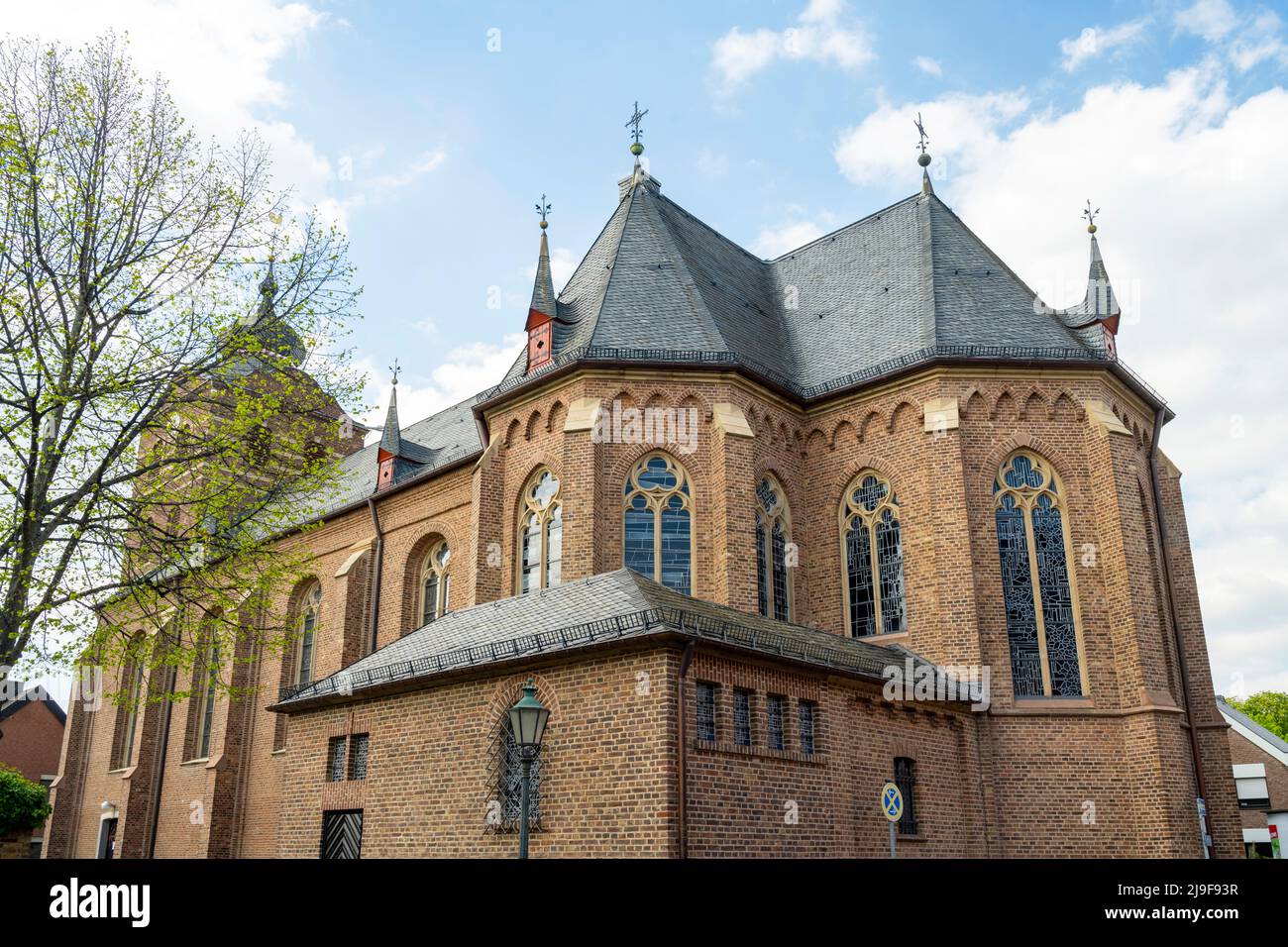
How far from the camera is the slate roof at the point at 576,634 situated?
1169 centimetres

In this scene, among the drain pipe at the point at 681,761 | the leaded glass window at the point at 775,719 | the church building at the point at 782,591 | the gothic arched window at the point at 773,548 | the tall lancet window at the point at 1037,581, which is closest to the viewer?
the drain pipe at the point at 681,761

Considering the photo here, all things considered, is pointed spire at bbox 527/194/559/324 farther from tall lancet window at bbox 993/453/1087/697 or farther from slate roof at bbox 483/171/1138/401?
tall lancet window at bbox 993/453/1087/697

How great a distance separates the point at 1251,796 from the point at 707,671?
37.7m

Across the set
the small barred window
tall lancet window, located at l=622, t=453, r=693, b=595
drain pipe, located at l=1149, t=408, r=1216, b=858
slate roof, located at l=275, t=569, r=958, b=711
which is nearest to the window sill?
slate roof, located at l=275, t=569, r=958, b=711

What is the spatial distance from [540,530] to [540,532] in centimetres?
4

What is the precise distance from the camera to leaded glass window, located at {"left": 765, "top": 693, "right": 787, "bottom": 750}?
1223 centimetres

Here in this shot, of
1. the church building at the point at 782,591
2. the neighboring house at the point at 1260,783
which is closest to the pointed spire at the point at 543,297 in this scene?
the church building at the point at 782,591

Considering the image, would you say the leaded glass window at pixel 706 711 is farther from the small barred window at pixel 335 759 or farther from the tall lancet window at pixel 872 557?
the tall lancet window at pixel 872 557

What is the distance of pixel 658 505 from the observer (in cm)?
1872

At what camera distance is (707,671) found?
11.6 m

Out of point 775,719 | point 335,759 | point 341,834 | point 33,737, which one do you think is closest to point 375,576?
point 335,759

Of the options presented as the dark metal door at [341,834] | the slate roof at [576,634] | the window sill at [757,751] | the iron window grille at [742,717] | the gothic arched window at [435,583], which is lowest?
the dark metal door at [341,834]
